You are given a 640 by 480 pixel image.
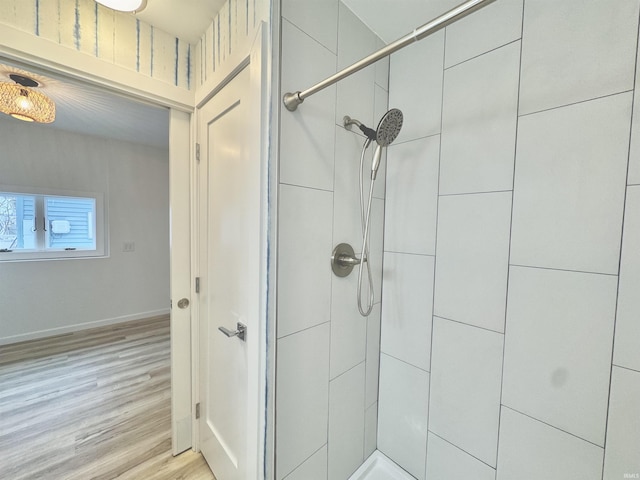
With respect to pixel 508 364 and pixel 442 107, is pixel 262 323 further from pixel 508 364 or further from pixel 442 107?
pixel 442 107

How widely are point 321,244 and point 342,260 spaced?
13 cm

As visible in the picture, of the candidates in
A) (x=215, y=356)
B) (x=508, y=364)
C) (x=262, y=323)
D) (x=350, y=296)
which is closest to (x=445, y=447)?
(x=508, y=364)

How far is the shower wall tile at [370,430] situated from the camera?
128 cm

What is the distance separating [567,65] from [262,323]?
1318 mm

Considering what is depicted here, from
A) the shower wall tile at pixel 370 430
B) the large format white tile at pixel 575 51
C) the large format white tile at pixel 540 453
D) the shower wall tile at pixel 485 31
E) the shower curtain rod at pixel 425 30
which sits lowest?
the shower wall tile at pixel 370 430

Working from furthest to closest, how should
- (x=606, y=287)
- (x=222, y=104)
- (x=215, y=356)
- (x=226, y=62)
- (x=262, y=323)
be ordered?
(x=215, y=356) → (x=222, y=104) → (x=226, y=62) → (x=262, y=323) → (x=606, y=287)

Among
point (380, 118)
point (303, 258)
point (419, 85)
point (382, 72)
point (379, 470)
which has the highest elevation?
point (382, 72)

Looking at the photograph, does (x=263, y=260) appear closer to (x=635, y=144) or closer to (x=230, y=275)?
(x=230, y=275)

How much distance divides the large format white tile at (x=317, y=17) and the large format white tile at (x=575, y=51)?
0.69 metres

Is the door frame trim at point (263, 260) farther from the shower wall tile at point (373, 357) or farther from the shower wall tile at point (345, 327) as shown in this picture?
the shower wall tile at point (373, 357)

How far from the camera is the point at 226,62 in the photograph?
106cm

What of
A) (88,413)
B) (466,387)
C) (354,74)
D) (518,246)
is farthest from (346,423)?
(88,413)

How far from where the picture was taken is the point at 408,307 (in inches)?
47.8

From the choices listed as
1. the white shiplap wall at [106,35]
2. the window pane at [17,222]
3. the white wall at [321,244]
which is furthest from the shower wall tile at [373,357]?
the window pane at [17,222]
